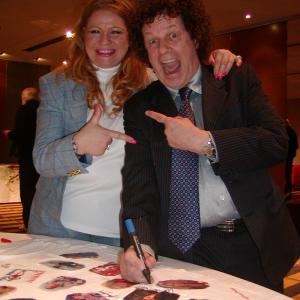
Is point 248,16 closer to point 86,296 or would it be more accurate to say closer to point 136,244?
point 136,244

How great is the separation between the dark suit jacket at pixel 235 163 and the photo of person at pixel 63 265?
0.52ft

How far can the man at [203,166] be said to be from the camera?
1.27 meters

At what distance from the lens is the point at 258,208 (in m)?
1.32

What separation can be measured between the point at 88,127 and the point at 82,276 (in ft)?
1.87

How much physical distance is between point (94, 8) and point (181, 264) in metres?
1.07

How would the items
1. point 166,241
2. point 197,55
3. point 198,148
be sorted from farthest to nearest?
point 197,55, point 166,241, point 198,148

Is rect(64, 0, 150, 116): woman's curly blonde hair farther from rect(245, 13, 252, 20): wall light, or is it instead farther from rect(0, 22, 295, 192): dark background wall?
rect(0, 22, 295, 192): dark background wall

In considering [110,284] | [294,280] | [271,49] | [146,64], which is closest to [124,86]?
[146,64]

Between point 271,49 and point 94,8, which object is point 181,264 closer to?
point 94,8

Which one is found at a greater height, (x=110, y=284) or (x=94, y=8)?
(x=94, y=8)

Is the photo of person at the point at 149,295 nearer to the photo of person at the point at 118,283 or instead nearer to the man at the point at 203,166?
the photo of person at the point at 118,283

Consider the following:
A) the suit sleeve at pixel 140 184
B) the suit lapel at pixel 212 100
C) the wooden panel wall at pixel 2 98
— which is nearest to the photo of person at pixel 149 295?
the suit sleeve at pixel 140 184

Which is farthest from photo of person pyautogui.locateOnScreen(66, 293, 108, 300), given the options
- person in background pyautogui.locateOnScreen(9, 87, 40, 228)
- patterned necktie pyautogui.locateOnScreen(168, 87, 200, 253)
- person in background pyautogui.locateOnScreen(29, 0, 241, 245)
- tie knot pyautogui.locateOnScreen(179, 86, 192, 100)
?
person in background pyautogui.locateOnScreen(9, 87, 40, 228)

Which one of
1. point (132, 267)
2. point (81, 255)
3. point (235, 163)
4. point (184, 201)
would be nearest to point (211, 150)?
point (235, 163)
